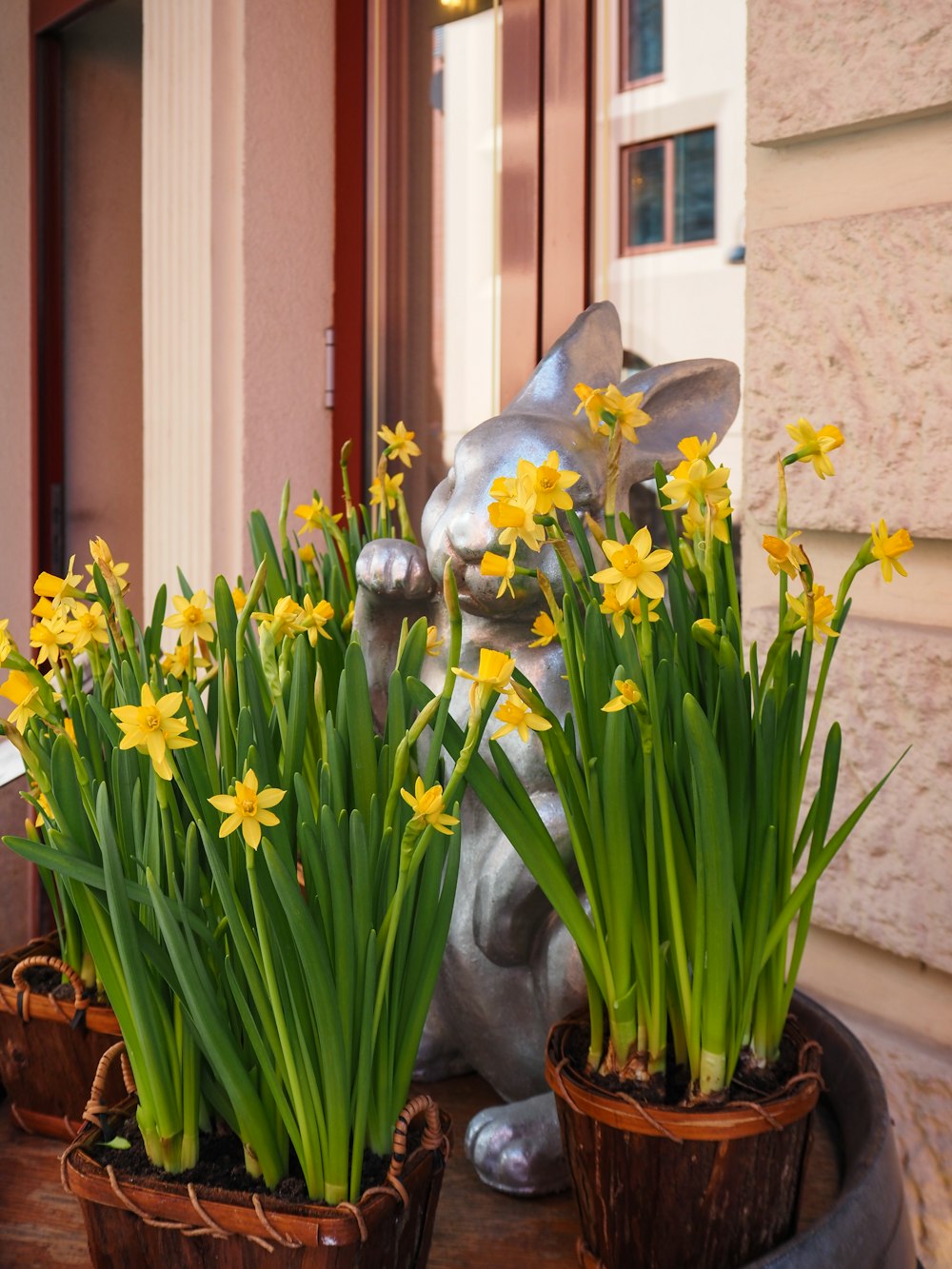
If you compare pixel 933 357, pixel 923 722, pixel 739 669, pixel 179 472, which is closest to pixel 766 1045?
pixel 739 669

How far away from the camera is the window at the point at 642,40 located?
150 cm

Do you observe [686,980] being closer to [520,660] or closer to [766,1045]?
[766,1045]

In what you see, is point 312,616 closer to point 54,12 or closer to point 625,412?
point 625,412

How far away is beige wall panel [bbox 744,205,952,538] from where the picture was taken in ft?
3.09

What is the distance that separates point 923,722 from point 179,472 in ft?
5.01

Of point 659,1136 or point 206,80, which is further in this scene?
point 206,80

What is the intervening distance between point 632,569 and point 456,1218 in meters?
0.37

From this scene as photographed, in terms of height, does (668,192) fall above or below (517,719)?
above

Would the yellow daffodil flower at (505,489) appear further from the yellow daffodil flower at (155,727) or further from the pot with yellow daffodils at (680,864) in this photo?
the yellow daffodil flower at (155,727)

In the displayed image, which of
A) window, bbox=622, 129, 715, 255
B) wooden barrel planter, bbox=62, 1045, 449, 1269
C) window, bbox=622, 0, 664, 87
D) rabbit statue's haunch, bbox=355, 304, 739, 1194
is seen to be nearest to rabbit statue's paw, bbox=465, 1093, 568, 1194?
rabbit statue's haunch, bbox=355, 304, 739, 1194

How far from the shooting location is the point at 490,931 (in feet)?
2.15

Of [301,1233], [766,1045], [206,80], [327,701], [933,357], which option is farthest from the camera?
[206,80]

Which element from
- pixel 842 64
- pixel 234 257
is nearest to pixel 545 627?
pixel 842 64

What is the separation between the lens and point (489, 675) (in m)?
0.49
